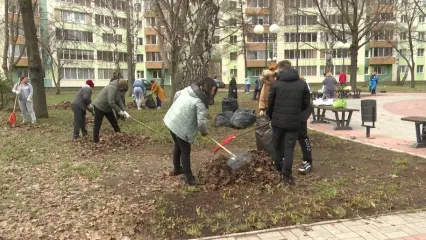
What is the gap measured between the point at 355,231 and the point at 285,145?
1.70 meters

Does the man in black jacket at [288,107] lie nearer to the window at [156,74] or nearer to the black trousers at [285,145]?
the black trousers at [285,145]

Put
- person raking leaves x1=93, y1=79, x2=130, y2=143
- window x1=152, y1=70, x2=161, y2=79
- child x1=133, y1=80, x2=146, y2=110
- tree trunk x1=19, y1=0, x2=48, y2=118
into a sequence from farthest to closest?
window x1=152, y1=70, x2=161, y2=79, child x1=133, y1=80, x2=146, y2=110, tree trunk x1=19, y1=0, x2=48, y2=118, person raking leaves x1=93, y1=79, x2=130, y2=143

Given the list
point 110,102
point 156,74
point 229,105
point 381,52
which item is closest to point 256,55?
point 156,74

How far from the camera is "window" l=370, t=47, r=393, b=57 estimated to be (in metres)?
61.3

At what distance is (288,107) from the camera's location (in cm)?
529

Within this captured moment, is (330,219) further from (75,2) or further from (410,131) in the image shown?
(75,2)

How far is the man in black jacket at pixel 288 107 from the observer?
5.28 m

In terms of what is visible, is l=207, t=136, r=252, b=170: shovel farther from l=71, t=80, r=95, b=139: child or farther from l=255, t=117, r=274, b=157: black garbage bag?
l=71, t=80, r=95, b=139: child

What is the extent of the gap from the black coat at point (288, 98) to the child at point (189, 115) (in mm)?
906

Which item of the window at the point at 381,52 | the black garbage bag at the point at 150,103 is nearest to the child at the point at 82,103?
the black garbage bag at the point at 150,103

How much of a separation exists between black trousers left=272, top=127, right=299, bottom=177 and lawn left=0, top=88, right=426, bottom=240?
202 mm

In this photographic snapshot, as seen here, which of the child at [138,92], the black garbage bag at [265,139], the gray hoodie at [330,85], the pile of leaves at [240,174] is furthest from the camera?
the child at [138,92]

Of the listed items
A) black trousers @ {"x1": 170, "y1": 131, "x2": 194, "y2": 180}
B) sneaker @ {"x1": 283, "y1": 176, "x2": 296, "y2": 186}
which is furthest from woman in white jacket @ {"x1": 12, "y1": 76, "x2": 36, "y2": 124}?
sneaker @ {"x1": 283, "y1": 176, "x2": 296, "y2": 186}

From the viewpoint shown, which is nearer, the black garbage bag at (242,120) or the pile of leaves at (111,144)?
the pile of leaves at (111,144)
